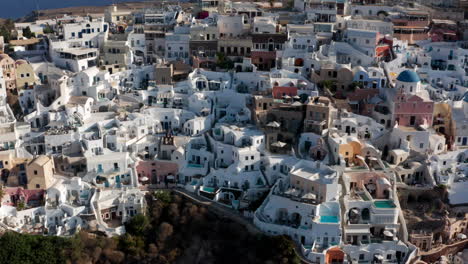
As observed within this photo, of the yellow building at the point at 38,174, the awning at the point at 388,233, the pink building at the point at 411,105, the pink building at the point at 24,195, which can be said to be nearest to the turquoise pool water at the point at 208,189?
the yellow building at the point at 38,174

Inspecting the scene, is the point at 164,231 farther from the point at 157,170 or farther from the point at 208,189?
the point at 157,170

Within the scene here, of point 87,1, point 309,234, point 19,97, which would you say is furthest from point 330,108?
point 87,1

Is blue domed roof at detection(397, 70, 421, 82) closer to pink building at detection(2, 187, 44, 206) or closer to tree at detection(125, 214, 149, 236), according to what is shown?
tree at detection(125, 214, 149, 236)

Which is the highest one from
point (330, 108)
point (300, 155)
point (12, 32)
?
point (12, 32)

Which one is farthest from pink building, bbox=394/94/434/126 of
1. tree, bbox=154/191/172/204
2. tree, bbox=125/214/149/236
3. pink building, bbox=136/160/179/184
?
tree, bbox=125/214/149/236

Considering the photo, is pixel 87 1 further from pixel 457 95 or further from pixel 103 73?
pixel 457 95

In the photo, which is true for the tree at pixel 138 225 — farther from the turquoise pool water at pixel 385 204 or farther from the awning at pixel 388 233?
the awning at pixel 388 233

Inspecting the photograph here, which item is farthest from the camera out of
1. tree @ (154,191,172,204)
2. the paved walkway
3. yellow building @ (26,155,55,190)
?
tree @ (154,191,172,204)
